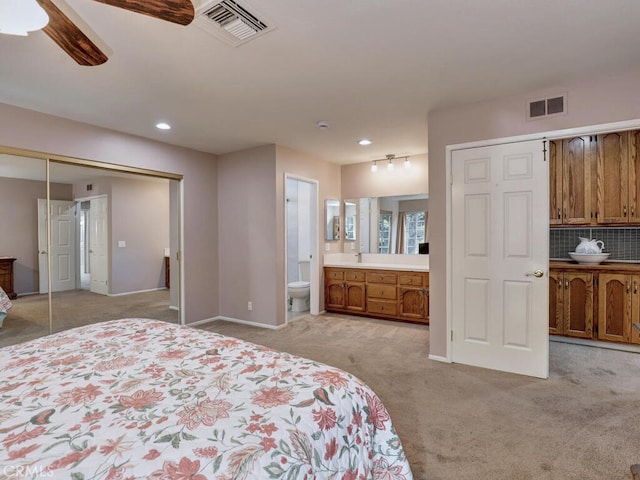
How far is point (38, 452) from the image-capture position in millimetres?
845

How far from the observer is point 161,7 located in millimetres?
1333

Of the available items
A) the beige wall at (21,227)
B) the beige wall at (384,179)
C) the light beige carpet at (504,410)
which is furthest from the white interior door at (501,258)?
the beige wall at (21,227)

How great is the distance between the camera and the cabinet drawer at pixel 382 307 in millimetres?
4820

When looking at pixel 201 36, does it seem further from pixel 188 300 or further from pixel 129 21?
pixel 188 300

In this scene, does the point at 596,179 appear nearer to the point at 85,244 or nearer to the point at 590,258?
the point at 590,258

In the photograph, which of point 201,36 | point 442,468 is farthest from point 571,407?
point 201,36

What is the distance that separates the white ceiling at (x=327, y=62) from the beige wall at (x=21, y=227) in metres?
0.79

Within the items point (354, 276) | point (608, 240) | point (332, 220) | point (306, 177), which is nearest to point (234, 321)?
point (354, 276)

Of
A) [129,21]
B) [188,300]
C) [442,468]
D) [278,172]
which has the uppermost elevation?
[129,21]

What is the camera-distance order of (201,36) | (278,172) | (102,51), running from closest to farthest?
(102,51)
(201,36)
(278,172)

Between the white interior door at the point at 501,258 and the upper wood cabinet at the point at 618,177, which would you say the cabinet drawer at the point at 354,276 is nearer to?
the white interior door at the point at 501,258

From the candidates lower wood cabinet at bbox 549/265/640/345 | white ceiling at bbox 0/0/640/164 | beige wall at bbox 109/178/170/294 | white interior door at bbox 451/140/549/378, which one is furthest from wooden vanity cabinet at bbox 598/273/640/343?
beige wall at bbox 109/178/170/294

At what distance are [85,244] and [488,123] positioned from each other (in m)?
4.40

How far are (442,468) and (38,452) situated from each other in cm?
181
